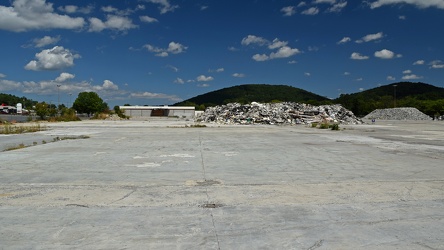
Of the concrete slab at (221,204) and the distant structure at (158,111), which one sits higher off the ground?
the distant structure at (158,111)

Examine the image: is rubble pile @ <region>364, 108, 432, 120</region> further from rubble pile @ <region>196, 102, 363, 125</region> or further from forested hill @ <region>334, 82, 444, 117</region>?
rubble pile @ <region>196, 102, 363, 125</region>

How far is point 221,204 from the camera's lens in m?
6.49

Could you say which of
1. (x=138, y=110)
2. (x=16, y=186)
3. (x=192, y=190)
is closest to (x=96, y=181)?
(x=16, y=186)

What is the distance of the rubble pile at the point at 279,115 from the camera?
157 feet

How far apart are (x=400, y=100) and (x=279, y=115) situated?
89.3m

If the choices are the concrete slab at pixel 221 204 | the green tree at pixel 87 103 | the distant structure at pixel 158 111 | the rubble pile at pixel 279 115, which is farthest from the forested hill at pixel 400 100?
the concrete slab at pixel 221 204

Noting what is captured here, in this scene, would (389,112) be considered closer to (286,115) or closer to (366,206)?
(286,115)

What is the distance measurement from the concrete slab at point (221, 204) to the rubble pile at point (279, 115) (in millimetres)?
36085

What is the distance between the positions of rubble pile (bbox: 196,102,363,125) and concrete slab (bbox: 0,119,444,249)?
118 ft

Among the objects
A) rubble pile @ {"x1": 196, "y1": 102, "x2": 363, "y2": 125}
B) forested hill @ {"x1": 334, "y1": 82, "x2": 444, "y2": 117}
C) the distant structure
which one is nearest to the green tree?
the distant structure

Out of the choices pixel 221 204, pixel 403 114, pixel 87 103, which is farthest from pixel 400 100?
pixel 221 204

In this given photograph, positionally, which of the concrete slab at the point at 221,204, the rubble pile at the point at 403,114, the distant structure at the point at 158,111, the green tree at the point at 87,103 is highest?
the green tree at the point at 87,103

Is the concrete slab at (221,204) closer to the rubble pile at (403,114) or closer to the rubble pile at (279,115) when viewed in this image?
the rubble pile at (279,115)

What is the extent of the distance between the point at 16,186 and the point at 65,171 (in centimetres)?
201
